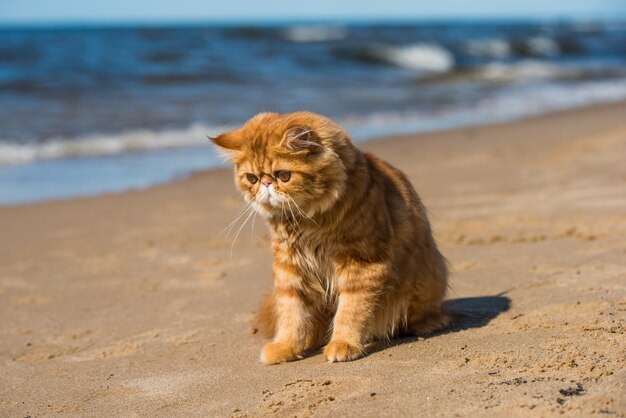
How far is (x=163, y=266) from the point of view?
17.0 ft

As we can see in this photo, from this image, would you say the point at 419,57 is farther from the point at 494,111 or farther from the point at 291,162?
the point at 291,162

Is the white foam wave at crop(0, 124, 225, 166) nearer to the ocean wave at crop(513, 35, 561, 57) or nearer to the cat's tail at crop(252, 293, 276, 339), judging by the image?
the cat's tail at crop(252, 293, 276, 339)

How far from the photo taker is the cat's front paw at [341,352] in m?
3.27

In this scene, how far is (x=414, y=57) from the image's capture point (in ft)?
85.0

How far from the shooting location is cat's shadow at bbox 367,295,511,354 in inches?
138

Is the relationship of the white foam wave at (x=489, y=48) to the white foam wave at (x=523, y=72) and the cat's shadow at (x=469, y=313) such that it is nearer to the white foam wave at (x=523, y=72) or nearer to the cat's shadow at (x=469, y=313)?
the white foam wave at (x=523, y=72)

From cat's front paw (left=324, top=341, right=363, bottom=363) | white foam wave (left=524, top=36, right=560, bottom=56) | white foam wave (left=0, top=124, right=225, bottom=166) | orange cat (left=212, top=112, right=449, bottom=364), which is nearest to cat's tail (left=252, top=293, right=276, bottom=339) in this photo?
orange cat (left=212, top=112, right=449, bottom=364)

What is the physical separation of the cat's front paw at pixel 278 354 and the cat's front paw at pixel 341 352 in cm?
16

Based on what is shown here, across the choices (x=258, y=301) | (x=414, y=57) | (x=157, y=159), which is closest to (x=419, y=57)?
(x=414, y=57)

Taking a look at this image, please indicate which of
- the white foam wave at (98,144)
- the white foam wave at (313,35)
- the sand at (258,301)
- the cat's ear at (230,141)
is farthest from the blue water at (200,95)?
the white foam wave at (313,35)

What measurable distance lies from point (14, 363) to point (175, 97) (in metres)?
10.9

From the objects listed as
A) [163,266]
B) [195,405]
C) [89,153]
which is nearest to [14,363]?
[195,405]

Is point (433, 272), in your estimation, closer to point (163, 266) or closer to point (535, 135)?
point (163, 266)

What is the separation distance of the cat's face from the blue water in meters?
4.46
